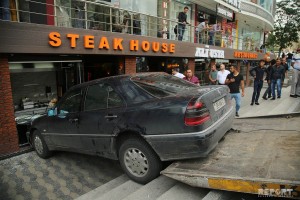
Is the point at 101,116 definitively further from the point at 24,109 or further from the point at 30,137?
the point at 24,109

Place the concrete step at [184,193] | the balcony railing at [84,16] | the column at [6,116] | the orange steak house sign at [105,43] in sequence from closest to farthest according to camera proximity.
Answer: the concrete step at [184,193] < the column at [6,116] < the orange steak house sign at [105,43] < the balcony railing at [84,16]

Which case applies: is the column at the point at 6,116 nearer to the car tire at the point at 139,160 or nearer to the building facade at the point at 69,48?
the building facade at the point at 69,48

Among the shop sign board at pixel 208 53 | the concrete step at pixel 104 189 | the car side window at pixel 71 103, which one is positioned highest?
the shop sign board at pixel 208 53

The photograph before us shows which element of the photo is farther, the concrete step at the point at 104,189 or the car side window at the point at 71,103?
the car side window at the point at 71,103

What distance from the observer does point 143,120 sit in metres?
3.57

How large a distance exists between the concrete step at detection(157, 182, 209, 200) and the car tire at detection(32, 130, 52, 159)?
3.36 m

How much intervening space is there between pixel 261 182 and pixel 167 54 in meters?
8.71

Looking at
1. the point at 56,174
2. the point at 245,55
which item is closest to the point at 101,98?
the point at 56,174

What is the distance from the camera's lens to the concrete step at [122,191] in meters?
3.66

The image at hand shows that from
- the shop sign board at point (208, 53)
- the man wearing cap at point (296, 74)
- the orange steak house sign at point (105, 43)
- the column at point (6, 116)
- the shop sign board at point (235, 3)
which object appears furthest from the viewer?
the shop sign board at point (235, 3)

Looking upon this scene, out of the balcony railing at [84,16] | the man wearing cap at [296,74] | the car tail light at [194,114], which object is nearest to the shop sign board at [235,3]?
the balcony railing at [84,16]

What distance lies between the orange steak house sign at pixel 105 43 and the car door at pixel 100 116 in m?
2.89

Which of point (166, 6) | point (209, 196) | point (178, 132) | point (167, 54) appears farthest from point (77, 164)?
point (166, 6)

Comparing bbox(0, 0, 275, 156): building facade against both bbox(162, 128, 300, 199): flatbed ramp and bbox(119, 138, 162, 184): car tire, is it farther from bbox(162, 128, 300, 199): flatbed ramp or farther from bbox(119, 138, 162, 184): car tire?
bbox(162, 128, 300, 199): flatbed ramp
